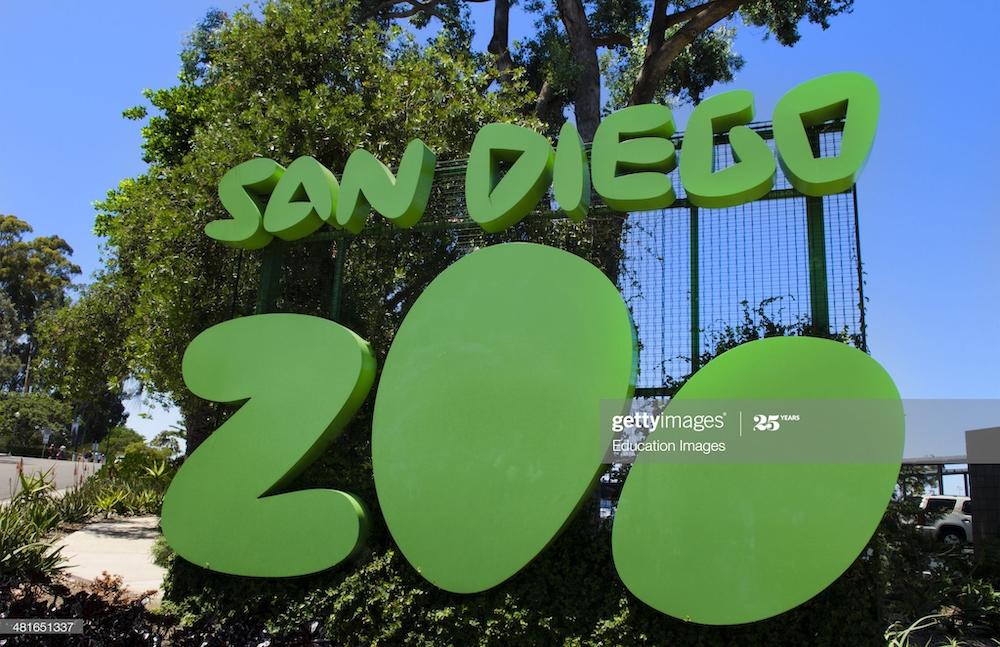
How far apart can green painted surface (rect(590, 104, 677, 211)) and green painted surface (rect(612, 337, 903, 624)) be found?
1.62 m

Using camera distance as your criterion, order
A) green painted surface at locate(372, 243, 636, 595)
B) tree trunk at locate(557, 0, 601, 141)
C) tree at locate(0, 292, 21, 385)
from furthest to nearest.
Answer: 1. tree at locate(0, 292, 21, 385)
2. tree trunk at locate(557, 0, 601, 141)
3. green painted surface at locate(372, 243, 636, 595)

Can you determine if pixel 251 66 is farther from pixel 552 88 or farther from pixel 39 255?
pixel 39 255

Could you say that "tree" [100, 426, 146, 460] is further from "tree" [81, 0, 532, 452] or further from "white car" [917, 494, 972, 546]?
"white car" [917, 494, 972, 546]

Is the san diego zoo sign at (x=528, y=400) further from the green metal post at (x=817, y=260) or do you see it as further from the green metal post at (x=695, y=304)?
the green metal post at (x=695, y=304)

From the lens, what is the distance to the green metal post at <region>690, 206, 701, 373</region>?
6.46 m

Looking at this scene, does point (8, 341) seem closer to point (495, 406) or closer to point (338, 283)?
point (338, 283)

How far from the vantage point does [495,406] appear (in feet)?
20.7

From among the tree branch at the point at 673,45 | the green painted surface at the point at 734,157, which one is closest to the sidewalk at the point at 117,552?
the green painted surface at the point at 734,157

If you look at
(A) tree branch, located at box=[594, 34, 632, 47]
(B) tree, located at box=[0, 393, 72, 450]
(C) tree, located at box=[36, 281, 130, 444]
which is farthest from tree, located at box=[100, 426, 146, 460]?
(A) tree branch, located at box=[594, 34, 632, 47]

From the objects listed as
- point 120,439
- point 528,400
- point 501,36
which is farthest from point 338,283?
point 120,439

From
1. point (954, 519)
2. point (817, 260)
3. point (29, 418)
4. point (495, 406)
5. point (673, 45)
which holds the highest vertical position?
point (673, 45)

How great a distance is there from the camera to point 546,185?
6910 mm

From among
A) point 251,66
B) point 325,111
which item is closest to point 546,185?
point 325,111

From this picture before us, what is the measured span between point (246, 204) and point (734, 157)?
199 inches
